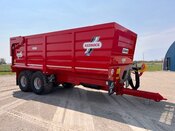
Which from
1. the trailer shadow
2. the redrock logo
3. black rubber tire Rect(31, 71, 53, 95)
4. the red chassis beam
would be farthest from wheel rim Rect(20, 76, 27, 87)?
the red chassis beam

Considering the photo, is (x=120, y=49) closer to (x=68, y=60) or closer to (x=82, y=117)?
(x=68, y=60)

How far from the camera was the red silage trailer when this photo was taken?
245 inches

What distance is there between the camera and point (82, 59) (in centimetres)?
684

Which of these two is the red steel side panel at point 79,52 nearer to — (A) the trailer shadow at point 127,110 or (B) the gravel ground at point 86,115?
(A) the trailer shadow at point 127,110

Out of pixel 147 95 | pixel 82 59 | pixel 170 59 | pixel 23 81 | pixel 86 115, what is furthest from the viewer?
pixel 170 59

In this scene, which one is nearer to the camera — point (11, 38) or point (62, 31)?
point (62, 31)

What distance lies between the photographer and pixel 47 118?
5133mm

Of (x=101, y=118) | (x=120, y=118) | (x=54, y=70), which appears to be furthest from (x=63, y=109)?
(x=54, y=70)

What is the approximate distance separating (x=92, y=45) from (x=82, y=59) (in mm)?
669

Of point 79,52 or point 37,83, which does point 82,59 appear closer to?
point 79,52

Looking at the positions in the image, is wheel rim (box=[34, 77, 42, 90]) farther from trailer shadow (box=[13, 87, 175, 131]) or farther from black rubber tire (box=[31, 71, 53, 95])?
trailer shadow (box=[13, 87, 175, 131])

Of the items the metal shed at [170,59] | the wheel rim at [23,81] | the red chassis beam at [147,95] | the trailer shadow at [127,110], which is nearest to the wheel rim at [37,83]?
the trailer shadow at [127,110]

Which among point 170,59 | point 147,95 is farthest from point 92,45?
point 170,59

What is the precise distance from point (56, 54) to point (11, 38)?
351cm
